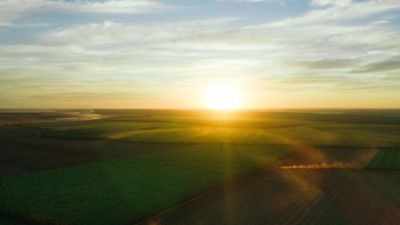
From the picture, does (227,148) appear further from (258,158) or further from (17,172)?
(17,172)

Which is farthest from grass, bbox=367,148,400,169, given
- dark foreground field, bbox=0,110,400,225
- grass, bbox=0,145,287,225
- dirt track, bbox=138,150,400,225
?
grass, bbox=0,145,287,225

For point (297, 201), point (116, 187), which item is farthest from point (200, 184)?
point (297, 201)

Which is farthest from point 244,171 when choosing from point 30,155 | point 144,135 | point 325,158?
point 144,135

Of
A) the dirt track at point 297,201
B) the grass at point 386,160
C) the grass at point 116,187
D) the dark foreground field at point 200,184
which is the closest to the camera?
the dirt track at point 297,201

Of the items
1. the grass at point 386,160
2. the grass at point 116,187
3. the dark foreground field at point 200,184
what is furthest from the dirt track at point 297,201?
the grass at point 386,160

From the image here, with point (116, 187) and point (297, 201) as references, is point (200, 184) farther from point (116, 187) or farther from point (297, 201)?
point (297, 201)

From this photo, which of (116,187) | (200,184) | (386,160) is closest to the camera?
(116,187)

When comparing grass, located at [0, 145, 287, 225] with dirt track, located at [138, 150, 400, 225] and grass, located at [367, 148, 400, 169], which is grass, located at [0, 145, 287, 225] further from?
grass, located at [367, 148, 400, 169]

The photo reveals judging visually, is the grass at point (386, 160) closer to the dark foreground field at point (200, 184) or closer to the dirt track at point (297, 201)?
the dark foreground field at point (200, 184)
